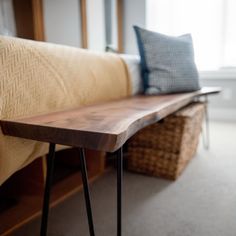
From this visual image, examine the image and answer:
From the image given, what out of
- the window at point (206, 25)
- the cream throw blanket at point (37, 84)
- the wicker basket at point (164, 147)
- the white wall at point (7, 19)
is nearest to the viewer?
the cream throw blanket at point (37, 84)

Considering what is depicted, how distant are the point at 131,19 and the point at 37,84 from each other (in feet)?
8.81

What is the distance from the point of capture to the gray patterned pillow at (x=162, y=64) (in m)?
1.45

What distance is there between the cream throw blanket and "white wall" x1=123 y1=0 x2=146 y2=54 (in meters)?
2.18

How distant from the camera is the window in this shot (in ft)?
8.73

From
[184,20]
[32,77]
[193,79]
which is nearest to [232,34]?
[184,20]

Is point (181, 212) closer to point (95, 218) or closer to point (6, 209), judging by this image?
point (95, 218)

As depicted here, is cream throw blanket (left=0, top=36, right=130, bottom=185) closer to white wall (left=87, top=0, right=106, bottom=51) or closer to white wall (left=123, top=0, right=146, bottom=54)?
white wall (left=87, top=0, right=106, bottom=51)

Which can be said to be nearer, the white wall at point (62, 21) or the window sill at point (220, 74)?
the white wall at point (62, 21)

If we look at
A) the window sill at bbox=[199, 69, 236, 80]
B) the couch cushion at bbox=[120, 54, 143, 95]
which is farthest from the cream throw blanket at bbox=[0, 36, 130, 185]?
the window sill at bbox=[199, 69, 236, 80]

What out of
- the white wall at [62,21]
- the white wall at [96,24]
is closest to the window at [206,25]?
the white wall at [96,24]

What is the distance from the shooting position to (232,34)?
266 centimetres

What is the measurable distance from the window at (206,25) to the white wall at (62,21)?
1109 mm

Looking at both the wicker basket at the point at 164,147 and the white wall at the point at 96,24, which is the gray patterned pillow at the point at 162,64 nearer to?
the wicker basket at the point at 164,147

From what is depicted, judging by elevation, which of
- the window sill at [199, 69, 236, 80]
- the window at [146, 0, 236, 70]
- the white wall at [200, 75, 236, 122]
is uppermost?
the window at [146, 0, 236, 70]
